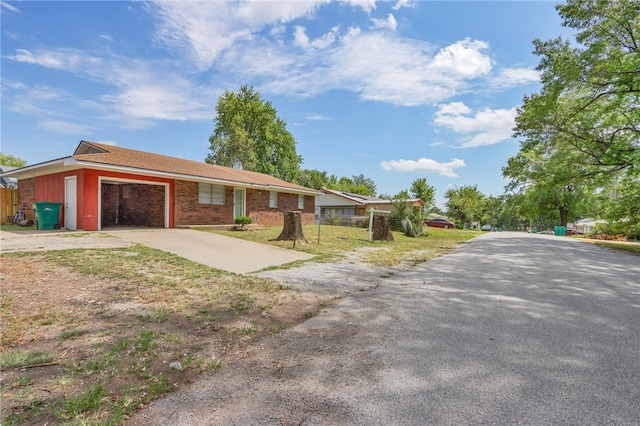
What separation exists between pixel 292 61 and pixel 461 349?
1643 cm

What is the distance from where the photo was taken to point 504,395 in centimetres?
212

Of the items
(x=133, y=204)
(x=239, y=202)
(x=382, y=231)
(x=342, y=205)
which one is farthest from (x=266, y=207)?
(x=342, y=205)

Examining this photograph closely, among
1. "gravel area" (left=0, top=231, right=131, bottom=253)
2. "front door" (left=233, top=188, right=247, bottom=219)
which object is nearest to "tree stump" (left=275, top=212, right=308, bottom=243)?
"gravel area" (left=0, top=231, right=131, bottom=253)

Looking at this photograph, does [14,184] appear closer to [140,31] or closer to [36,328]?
[140,31]

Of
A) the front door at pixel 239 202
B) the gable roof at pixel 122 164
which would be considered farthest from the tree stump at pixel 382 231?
the front door at pixel 239 202

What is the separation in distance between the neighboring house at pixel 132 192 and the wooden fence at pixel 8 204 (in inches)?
25.2

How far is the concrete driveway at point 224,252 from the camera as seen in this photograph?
7172mm

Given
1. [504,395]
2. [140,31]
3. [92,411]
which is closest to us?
[92,411]

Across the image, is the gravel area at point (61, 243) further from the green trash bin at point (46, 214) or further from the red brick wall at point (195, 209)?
the red brick wall at point (195, 209)

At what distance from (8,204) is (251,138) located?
27.6 meters

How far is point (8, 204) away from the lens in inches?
643

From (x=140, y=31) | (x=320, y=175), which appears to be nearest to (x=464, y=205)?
(x=320, y=175)

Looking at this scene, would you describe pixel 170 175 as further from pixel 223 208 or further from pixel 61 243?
pixel 61 243

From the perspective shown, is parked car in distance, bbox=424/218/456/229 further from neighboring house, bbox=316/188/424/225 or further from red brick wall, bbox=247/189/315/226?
red brick wall, bbox=247/189/315/226
